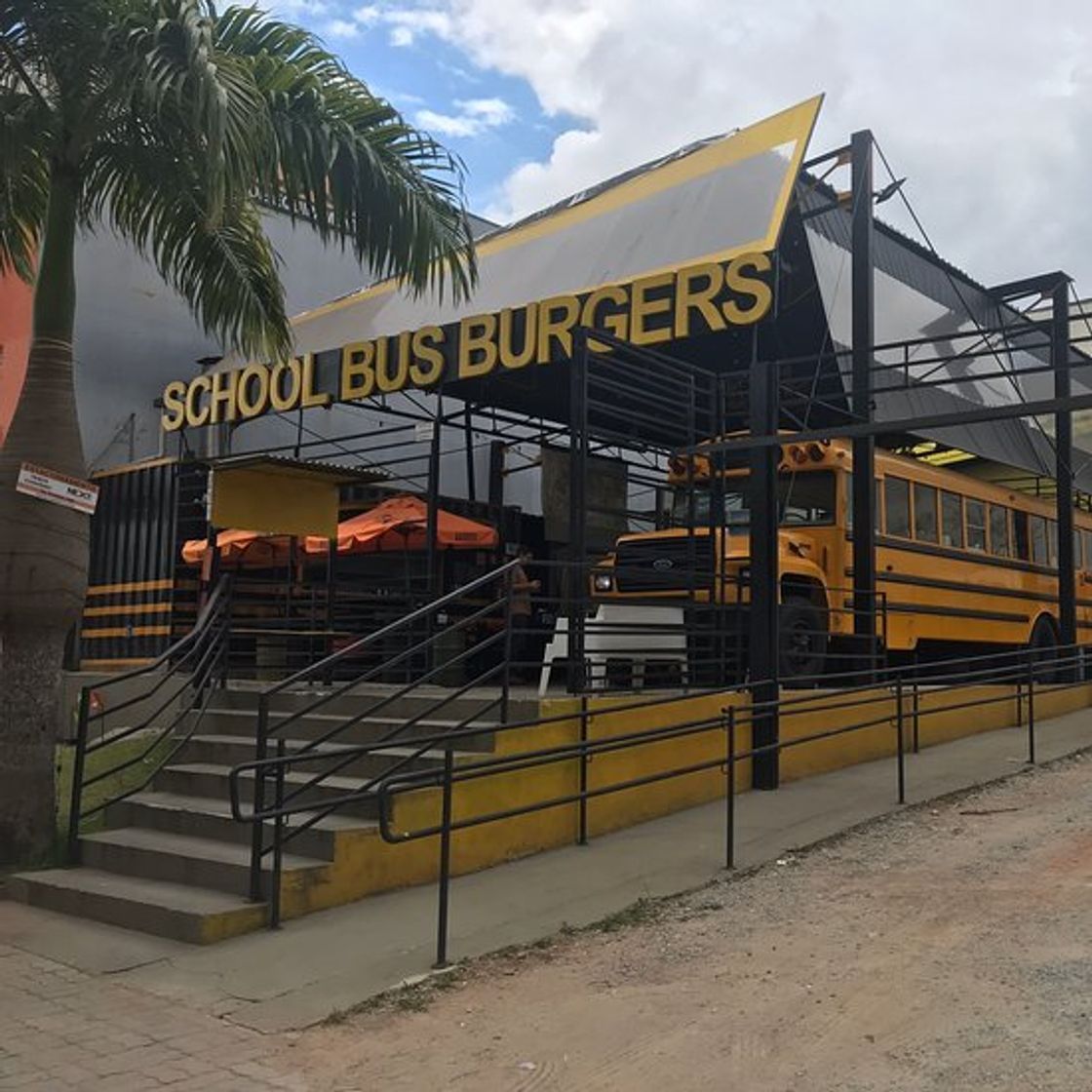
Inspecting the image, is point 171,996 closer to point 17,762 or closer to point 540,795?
point 17,762

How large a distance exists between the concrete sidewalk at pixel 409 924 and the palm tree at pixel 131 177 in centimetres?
Answer: 176

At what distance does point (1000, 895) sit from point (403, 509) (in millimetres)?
9112

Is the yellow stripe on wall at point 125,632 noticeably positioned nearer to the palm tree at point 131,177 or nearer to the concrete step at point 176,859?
the palm tree at point 131,177

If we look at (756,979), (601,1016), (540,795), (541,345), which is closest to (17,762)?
(540,795)

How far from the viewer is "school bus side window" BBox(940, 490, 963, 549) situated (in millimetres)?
14398

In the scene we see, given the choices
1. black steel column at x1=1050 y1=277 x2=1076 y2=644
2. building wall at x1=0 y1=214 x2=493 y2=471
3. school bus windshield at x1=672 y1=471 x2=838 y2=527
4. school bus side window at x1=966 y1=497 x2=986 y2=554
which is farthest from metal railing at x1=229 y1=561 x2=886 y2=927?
building wall at x1=0 y1=214 x2=493 y2=471

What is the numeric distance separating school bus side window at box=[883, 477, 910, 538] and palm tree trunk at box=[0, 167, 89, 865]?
897 cm

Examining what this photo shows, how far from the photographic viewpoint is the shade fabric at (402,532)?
13.6 meters

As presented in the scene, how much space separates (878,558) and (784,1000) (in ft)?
28.0

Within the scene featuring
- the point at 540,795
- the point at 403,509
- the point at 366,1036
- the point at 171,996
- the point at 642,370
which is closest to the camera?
the point at 366,1036

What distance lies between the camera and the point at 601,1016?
4934 mm

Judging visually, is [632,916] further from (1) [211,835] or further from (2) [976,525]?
(2) [976,525]

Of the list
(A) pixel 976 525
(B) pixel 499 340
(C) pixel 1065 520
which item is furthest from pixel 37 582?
(C) pixel 1065 520

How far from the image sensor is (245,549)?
584 inches
